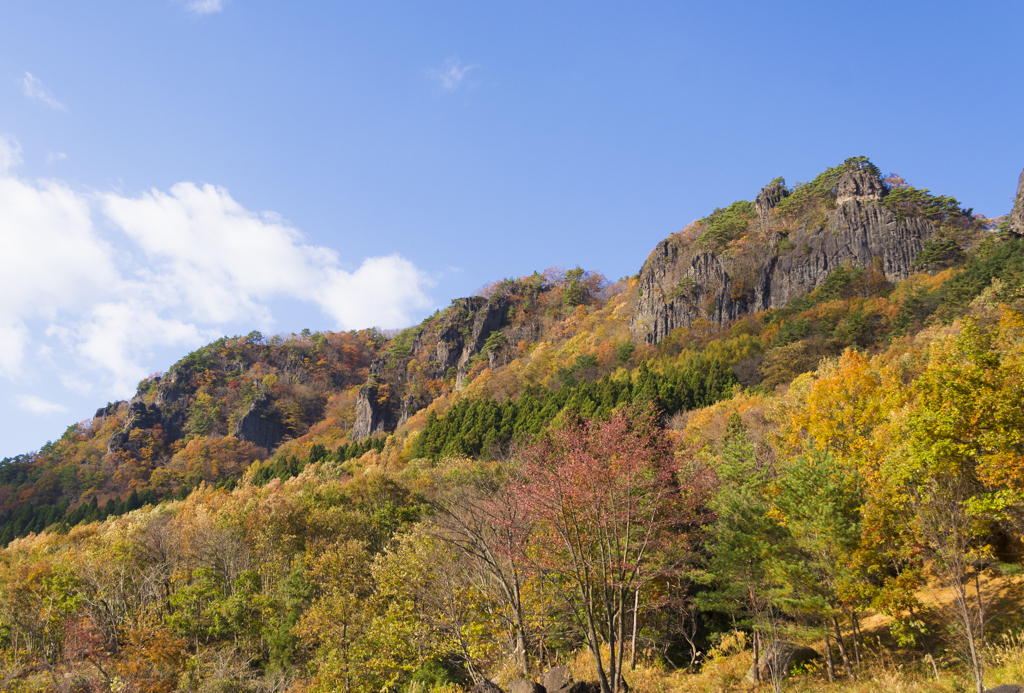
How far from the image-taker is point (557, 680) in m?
10.8

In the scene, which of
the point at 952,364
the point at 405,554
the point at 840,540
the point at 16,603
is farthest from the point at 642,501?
the point at 16,603

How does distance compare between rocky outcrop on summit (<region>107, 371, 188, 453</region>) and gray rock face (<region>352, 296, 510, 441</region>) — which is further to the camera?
rocky outcrop on summit (<region>107, 371, 188, 453</region>)

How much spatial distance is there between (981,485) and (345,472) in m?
43.7

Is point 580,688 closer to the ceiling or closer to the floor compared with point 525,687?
closer to the floor

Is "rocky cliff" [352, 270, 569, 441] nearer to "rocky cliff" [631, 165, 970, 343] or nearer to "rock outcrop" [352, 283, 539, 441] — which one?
"rock outcrop" [352, 283, 539, 441]

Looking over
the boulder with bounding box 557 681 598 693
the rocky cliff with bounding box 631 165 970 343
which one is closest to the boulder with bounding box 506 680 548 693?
the boulder with bounding box 557 681 598 693

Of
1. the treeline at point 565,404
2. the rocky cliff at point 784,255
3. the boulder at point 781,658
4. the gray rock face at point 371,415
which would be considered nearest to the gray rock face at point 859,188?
the rocky cliff at point 784,255

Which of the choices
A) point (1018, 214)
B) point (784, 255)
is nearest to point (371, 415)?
point (784, 255)

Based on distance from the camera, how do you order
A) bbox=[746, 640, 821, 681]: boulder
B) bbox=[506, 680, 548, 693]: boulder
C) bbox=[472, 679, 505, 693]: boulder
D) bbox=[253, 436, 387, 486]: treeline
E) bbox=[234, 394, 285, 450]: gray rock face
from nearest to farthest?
bbox=[472, 679, 505, 693]: boulder → bbox=[506, 680, 548, 693]: boulder → bbox=[746, 640, 821, 681]: boulder → bbox=[253, 436, 387, 486]: treeline → bbox=[234, 394, 285, 450]: gray rock face

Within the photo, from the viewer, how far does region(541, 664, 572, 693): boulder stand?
10.5 meters

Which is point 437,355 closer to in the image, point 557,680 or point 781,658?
point 781,658

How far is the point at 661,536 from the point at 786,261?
188 ft

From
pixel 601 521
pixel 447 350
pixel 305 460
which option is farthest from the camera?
pixel 447 350

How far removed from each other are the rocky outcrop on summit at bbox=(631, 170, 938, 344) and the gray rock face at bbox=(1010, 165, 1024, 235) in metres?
9.09
